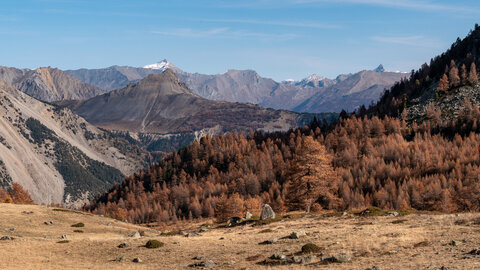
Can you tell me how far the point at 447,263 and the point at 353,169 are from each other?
557 feet

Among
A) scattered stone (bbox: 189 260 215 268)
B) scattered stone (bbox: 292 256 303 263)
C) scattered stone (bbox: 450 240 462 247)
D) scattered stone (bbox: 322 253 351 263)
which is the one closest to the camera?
scattered stone (bbox: 322 253 351 263)

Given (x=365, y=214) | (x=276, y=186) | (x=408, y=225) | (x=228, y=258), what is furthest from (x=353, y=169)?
(x=228, y=258)

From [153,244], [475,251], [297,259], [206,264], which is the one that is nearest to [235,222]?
[153,244]

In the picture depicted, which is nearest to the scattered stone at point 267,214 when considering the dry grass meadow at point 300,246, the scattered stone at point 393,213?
the dry grass meadow at point 300,246

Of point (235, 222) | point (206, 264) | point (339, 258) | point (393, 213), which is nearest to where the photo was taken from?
point (339, 258)

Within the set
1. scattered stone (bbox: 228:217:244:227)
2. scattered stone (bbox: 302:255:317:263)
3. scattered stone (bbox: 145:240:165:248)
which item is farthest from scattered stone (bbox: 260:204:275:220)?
scattered stone (bbox: 302:255:317:263)

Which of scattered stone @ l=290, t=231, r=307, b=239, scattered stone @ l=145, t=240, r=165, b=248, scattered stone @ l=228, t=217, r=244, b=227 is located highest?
scattered stone @ l=290, t=231, r=307, b=239

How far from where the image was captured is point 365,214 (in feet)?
197

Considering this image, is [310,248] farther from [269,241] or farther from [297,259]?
[269,241]

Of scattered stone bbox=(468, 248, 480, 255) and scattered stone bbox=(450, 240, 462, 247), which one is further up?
scattered stone bbox=(468, 248, 480, 255)

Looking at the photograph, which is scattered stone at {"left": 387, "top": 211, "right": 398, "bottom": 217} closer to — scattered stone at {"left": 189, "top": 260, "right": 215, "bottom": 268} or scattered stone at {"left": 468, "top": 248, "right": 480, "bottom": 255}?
scattered stone at {"left": 468, "top": 248, "right": 480, "bottom": 255}

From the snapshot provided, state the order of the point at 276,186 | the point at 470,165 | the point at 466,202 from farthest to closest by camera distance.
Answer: the point at 276,186
the point at 470,165
the point at 466,202

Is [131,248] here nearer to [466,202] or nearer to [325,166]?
[325,166]

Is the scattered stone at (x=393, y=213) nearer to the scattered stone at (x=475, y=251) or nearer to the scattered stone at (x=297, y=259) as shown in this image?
the scattered stone at (x=475, y=251)
